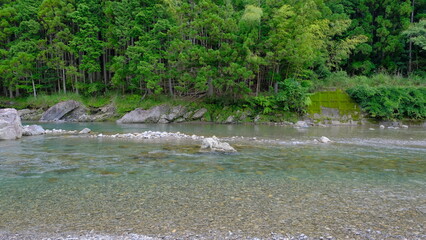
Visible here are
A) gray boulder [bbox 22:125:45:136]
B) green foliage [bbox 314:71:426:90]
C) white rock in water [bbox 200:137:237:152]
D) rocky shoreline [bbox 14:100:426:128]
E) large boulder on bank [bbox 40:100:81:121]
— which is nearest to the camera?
white rock in water [bbox 200:137:237:152]

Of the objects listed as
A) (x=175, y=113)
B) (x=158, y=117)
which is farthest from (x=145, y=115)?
(x=175, y=113)

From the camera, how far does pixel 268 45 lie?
23531 millimetres

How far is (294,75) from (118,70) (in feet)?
54.7

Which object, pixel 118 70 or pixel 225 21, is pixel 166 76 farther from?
pixel 225 21

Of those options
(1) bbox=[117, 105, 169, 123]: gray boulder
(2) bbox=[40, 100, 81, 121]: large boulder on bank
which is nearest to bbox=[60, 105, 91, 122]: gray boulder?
(2) bbox=[40, 100, 81, 121]: large boulder on bank

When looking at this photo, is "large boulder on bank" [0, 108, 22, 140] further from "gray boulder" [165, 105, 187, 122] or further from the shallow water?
"gray boulder" [165, 105, 187, 122]

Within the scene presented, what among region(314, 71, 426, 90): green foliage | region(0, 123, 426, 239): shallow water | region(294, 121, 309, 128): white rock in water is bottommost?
region(294, 121, 309, 128): white rock in water

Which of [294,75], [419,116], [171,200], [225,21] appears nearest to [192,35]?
[225,21]

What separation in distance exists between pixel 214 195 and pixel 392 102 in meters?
22.6

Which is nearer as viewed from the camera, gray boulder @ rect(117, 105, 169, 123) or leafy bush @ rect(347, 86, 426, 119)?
leafy bush @ rect(347, 86, 426, 119)

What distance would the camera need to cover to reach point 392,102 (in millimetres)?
22266

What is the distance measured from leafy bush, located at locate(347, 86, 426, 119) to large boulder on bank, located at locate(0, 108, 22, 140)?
2394cm

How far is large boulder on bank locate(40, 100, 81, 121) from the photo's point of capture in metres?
25.6

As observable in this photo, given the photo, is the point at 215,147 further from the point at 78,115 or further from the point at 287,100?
the point at 78,115
